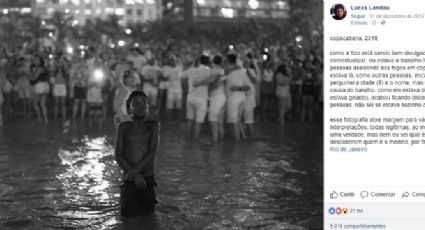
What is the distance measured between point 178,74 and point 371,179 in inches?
504

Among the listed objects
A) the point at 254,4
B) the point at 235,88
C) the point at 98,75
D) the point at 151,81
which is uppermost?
the point at 254,4

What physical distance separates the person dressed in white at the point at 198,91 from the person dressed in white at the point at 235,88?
0.48 meters

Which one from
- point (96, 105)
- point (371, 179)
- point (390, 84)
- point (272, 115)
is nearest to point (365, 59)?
point (390, 84)

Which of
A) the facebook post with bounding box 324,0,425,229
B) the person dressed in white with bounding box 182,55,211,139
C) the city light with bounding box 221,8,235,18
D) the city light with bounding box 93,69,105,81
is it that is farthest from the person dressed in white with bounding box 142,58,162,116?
the city light with bounding box 221,8,235,18

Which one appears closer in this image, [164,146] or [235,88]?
[164,146]

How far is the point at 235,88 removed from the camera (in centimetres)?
1352

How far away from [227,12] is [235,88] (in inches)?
5271

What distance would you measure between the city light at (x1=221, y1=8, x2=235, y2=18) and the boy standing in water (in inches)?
5449

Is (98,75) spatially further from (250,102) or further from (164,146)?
(250,102)

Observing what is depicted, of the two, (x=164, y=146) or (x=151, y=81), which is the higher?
(x=151, y=81)

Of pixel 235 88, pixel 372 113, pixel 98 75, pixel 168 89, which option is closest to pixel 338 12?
pixel 372 113

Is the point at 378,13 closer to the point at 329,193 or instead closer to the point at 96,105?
the point at 329,193

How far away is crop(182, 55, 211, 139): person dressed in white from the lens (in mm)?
13414

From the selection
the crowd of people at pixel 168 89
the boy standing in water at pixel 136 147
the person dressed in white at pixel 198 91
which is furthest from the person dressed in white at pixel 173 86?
the boy standing in water at pixel 136 147
